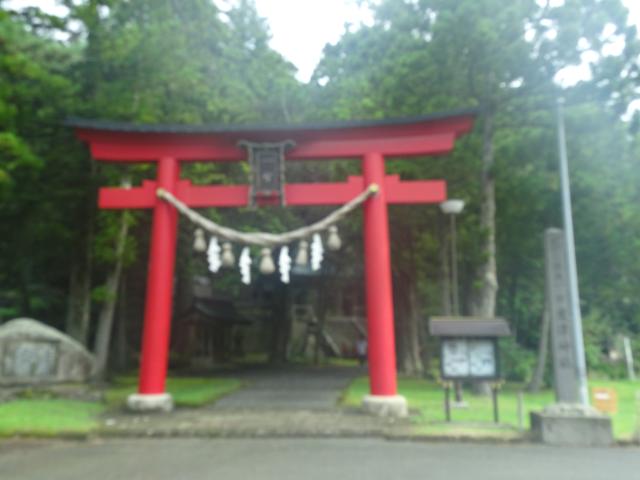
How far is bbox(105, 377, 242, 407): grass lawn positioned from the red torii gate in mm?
1439

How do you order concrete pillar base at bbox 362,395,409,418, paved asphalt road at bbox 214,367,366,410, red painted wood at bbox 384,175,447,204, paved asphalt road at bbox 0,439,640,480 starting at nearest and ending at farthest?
paved asphalt road at bbox 0,439,640,480 < concrete pillar base at bbox 362,395,409,418 < red painted wood at bbox 384,175,447,204 < paved asphalt road at bbox 214,367,366,410

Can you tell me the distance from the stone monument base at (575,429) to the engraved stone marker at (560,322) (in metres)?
0.38

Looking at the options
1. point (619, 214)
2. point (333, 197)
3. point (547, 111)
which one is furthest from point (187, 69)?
point (619, 214)

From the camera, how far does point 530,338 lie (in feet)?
73.2

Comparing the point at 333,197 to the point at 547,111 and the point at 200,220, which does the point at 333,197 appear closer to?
the point at 200,220

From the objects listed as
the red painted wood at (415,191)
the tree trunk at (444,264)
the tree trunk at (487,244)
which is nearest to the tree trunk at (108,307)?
the red painted wood at (415,191)

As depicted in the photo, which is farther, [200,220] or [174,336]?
[174,336]

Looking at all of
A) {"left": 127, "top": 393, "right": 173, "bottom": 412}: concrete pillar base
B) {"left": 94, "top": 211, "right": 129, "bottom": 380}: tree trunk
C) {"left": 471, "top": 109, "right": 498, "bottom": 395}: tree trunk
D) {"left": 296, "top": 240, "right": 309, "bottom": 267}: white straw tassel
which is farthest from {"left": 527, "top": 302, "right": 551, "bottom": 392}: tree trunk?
{"left": 94, "top": 211, "right": 129, "bottom": 380}: tree trunk

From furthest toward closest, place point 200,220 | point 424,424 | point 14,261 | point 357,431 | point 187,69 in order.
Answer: point 187,69
point 14,261
point 200,220
point 424,424
point 357,431

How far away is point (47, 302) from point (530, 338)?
775 inches

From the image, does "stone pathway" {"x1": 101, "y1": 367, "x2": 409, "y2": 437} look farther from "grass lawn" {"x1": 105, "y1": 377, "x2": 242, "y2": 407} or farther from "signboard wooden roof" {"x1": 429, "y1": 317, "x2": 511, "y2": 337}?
"signboard wooden roof" {"x1": 429, "y1": 317, "x2": 511, "y2": 337}

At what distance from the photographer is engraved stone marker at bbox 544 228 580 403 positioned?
348 inches

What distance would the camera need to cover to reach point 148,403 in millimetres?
11117

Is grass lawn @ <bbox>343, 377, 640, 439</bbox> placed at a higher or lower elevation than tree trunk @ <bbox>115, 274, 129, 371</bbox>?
lower
